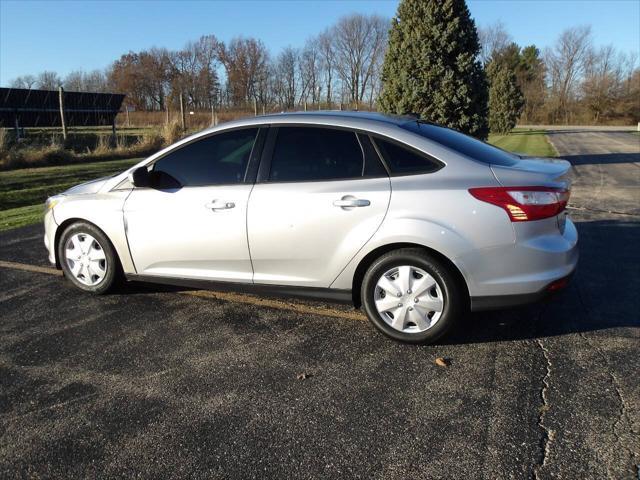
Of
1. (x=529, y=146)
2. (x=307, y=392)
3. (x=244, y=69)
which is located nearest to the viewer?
(x=307, y=392)

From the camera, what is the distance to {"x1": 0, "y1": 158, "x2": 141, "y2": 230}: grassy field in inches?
363

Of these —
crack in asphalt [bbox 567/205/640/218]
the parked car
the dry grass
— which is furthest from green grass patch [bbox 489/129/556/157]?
the dry grass

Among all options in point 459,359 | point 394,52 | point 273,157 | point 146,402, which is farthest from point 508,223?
point 394,52

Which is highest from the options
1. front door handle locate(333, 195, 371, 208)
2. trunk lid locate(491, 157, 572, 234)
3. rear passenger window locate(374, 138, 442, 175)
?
rear passenger window locate(374, 138, 442, 175)

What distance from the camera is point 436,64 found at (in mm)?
14438

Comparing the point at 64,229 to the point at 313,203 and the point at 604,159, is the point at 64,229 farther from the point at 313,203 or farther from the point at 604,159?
the point at 604,159

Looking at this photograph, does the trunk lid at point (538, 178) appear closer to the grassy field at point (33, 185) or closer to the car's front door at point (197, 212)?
the car's front door at point (197, 212)

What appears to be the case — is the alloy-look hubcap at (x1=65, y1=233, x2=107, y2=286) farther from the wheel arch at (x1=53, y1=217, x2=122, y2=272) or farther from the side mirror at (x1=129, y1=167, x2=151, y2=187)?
the side mirror at (x1=129, y1=167, x2=151, y2=187)

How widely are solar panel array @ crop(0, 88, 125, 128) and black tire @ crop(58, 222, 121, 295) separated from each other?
22.1 m

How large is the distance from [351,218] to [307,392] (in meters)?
1.27

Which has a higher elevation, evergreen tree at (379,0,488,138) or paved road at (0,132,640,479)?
evergreen tree at (379,0,488,138)

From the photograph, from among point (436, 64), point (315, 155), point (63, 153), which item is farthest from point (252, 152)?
point (63, 153)

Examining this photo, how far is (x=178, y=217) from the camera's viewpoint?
4371mm

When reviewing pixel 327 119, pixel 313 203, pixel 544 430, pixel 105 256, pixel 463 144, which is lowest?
pixel 544 430
